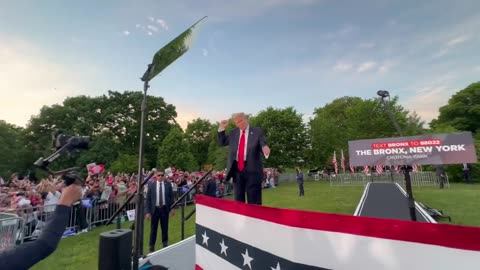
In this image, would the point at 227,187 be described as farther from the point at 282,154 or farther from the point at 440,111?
the point at 440,111

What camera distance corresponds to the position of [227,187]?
2056 cm

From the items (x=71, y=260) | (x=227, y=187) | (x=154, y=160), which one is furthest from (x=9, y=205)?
(x=154, y=160)

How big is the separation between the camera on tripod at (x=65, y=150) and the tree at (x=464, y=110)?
2115 inches

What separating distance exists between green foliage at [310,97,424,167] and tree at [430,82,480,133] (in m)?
6.55

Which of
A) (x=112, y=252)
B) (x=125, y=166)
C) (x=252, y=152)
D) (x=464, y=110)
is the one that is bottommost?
(x=112, y=252)

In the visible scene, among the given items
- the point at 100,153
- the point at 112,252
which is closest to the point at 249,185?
the point at 112,252

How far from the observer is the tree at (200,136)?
64.2 metres

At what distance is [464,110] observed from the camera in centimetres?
4406

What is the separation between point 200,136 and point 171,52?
63857 millimetres

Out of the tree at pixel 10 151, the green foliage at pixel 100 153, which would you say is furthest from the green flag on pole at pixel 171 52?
the tree at pixel 10 151

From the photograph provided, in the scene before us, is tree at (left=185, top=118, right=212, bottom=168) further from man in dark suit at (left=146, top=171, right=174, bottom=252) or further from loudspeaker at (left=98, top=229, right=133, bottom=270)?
loudspeaker at (left=98, top=229, right=133, bottom=270)

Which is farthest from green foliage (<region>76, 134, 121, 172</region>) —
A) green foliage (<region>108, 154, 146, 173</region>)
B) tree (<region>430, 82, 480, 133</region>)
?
tree (<region>430, 82, 480, 133</region>)

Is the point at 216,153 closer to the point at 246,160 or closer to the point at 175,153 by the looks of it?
the point at 175,153

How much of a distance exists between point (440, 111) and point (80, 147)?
193 ft
